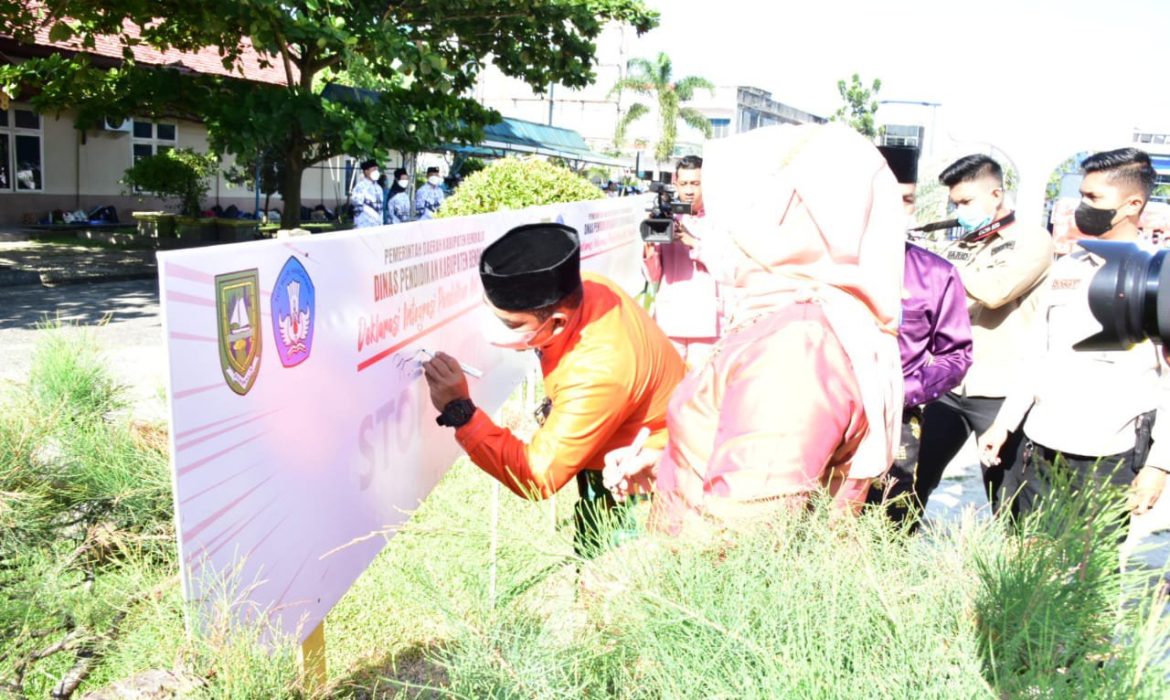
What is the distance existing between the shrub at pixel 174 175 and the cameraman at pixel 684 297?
51.7ft

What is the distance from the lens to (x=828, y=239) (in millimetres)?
1678

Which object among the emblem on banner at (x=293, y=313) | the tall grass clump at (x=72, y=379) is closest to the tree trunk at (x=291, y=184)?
the tall grass clump at (x=72, y=379)

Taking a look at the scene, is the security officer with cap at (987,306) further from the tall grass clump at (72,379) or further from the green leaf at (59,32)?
the green leaf at (59,32)

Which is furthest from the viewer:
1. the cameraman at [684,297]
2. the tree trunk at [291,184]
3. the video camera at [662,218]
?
the tree trunk at [291,184]

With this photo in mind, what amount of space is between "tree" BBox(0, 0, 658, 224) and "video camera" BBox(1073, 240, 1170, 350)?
896 cm

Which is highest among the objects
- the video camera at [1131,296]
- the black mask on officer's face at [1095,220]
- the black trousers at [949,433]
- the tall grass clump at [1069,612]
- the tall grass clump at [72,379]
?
the black mask on officer's face at [1095,220]

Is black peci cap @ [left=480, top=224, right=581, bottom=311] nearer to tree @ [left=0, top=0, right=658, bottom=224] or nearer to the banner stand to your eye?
the banner stand

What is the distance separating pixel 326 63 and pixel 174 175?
848 centimetres

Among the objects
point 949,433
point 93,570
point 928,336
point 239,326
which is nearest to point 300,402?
point 239,326

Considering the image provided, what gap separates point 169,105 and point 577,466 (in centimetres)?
1284

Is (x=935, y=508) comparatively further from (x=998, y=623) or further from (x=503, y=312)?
(x=998, y=623)

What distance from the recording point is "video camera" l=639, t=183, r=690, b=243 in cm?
535

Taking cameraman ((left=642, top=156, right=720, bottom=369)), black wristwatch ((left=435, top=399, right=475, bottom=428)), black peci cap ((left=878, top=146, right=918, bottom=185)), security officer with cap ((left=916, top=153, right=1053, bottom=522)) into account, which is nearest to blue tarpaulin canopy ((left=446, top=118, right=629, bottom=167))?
cameraman ((left=642, top=156, right=720, bottom=369))

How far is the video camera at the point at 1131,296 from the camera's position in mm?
1445
